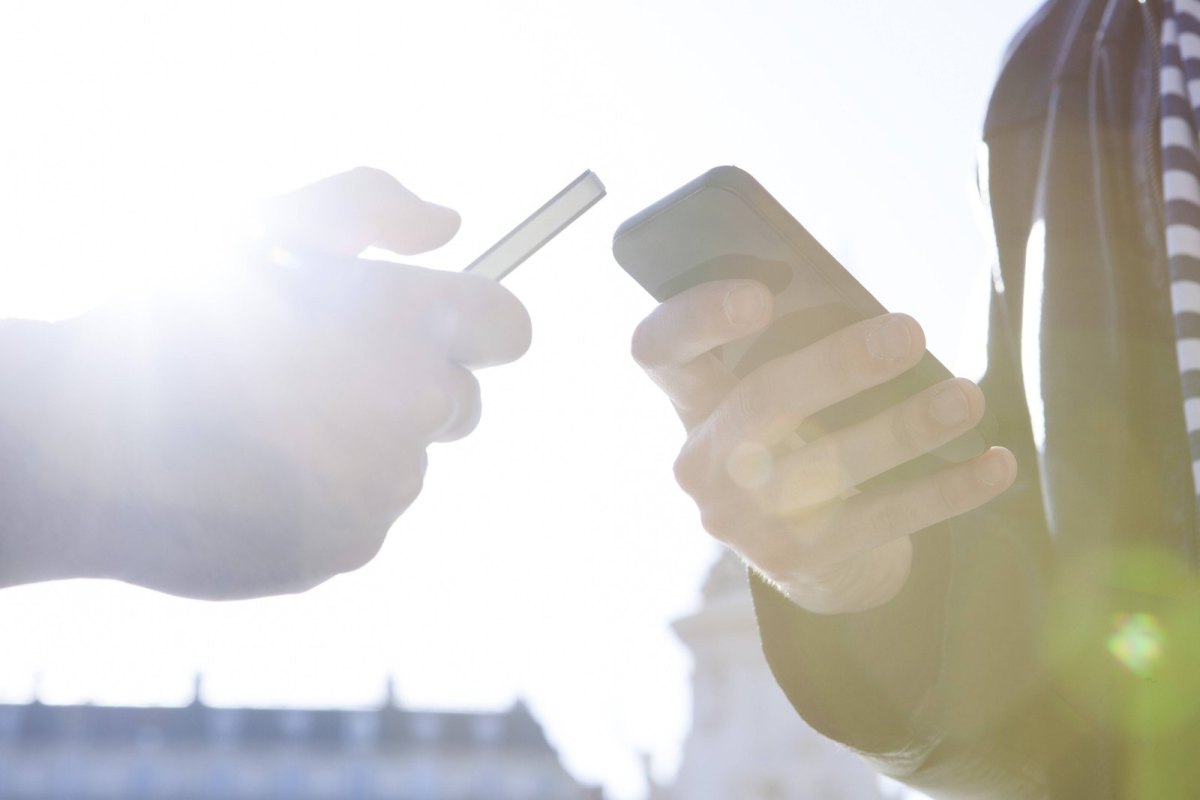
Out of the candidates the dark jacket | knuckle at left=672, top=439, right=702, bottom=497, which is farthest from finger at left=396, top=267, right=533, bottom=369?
the dark jacket

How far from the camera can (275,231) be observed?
5.07ft

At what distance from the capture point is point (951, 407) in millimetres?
1769

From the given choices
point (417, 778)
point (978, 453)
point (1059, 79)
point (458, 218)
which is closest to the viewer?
point (458, 218)

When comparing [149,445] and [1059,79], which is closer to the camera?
[149,445]

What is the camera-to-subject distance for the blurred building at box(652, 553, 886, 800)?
2464 cm

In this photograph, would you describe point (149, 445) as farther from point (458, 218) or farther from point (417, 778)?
point (417, 778)

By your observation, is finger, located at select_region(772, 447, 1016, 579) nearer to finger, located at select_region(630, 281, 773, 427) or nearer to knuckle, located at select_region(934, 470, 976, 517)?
knuckle, located at select_region(934, 470, 976, 517)

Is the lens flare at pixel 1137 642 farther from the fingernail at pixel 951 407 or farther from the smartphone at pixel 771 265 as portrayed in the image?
the fingernail at pixel 951 407

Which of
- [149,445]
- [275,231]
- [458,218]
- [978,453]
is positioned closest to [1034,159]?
[978,453]

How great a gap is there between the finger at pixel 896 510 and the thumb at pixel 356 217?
0.66 meters

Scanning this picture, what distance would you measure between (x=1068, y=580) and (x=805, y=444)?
527 mm

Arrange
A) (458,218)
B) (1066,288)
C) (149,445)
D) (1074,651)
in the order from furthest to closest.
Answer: (1066,288)
(1074,651)
(458,218)
(149,445)

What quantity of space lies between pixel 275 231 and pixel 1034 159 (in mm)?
1443

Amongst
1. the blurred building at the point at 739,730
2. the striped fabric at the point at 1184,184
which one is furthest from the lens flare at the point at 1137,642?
the blurred building at the point at 739,730
